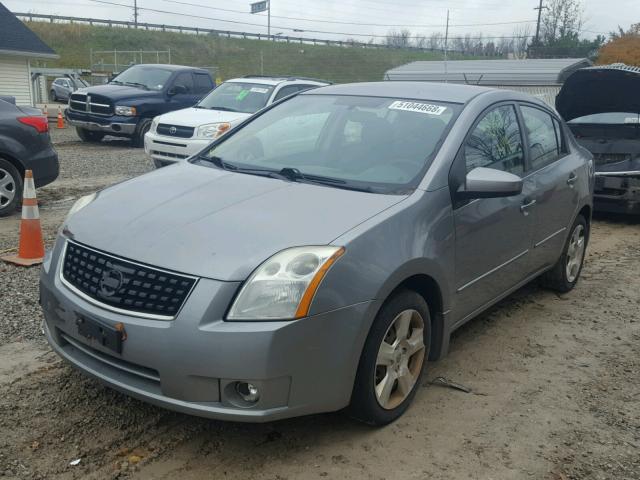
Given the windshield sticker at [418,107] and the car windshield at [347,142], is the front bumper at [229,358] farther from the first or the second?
the windshield sticker at [418,107]

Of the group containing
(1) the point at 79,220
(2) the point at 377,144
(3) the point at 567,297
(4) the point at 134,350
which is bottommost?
(3) the point at 567,297

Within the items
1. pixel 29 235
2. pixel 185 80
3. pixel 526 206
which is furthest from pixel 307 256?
pixel 185 80

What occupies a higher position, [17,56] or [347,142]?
[17,56]

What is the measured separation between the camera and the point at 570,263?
557 cm

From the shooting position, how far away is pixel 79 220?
11.1ft

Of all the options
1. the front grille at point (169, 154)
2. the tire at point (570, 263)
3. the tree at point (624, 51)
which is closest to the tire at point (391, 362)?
the tire at point (570, 263)

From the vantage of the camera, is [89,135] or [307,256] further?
[89,135]

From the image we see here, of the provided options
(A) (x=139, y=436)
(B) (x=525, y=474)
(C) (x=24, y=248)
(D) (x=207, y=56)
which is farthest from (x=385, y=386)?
(D) (x=207, y=56)

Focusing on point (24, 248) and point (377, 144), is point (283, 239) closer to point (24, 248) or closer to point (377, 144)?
point (377, 144)

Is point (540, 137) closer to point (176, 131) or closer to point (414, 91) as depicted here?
point (414, 91)

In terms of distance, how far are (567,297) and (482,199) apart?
7.09 ft

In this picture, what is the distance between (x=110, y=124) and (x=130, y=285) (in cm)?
1285

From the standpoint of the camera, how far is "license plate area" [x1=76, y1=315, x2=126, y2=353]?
280 cm

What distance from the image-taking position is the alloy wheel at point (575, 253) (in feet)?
18.1
